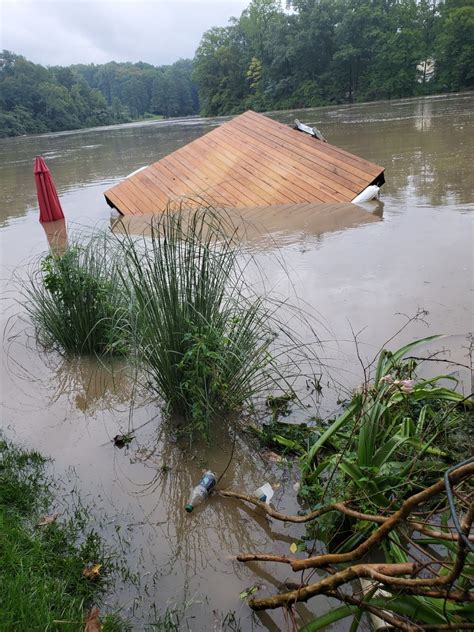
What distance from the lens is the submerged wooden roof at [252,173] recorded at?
762 centimetres

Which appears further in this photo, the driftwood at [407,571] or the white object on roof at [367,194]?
the white object on roof at [367,194]

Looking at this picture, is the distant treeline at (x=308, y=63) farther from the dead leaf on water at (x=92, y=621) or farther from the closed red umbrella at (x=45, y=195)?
the dead leaf on water at (x=92, y=621)

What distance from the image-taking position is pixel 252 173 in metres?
8.16

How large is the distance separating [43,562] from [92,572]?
0.19m

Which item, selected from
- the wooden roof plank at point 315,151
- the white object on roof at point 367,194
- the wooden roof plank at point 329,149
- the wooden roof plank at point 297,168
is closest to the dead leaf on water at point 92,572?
the white object on roof at point 367,194

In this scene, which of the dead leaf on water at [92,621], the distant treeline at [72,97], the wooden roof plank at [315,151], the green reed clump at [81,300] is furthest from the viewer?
the distant treeline at [72,97]

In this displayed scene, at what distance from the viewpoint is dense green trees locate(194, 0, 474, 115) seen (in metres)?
41.3

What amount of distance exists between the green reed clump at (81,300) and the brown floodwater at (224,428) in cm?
16

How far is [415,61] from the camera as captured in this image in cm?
4431

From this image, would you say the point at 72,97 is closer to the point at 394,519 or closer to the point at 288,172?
the point at 288,172

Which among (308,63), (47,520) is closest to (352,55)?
(308,63)

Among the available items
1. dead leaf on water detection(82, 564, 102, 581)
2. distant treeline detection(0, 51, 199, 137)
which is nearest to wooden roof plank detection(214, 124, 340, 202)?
dead leaf on water detection(82, 564, 102, 581)

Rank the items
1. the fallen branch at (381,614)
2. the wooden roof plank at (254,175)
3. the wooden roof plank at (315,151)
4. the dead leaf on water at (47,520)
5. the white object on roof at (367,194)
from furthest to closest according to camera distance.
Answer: the wooden roof plank at (254,175), the wooden roof plank at (315,151), the white object on roof at (367,194), the dead leaf on water at (47,520), the fallen branch at (381,614)

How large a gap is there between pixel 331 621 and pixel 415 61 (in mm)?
51756
